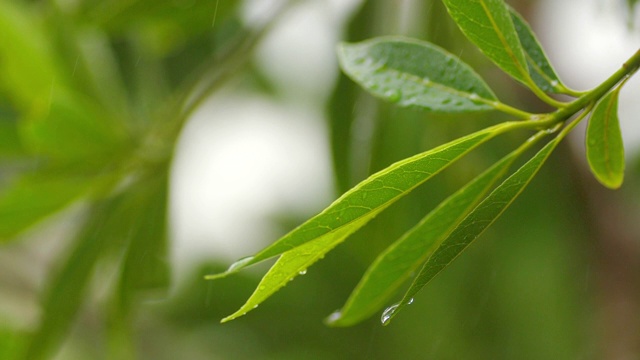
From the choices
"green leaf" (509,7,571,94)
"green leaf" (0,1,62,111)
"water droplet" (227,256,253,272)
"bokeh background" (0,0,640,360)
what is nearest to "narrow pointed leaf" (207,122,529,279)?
"water droplet" (227,256,253,272)

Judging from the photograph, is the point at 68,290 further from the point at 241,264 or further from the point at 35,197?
the point at 241,264

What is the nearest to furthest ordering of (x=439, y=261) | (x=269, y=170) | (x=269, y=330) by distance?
(x=439, y=261) → (x=269, y=330) → (x=269, y=170)

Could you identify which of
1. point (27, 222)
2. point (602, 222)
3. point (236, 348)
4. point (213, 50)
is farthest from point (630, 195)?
point (27, 222)

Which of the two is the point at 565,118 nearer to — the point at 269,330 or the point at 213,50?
the point at 213,50

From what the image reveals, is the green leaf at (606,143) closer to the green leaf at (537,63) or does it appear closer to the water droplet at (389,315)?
the green leaf at (537,63)

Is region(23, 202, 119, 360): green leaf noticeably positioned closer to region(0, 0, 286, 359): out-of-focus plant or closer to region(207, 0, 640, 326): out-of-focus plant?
region(0, 0, 286, 359): out-of-focus plant

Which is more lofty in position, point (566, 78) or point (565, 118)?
point (565, 118)
